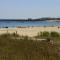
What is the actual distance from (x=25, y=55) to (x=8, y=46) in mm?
961

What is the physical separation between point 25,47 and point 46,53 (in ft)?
2.56

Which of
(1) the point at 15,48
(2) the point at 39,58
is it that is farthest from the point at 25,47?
(2) the point at 39,58

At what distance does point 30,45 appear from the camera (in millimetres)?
8422

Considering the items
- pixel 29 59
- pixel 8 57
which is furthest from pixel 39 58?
pixel 8 57

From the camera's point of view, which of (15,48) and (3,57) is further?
(15,48)

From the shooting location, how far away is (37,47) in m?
8.23

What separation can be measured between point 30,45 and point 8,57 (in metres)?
1.35

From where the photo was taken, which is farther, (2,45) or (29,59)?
(2,45)

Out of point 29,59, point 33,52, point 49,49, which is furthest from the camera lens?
point 49,49

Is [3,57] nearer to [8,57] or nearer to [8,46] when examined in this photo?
[8,57]

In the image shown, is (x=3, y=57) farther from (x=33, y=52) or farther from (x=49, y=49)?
(x=49, y=49)

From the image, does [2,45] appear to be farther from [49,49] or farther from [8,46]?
[49,49]

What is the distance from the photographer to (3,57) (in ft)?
24.0

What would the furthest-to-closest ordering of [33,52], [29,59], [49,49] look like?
[49,49] < [33,52] < [29,59]
